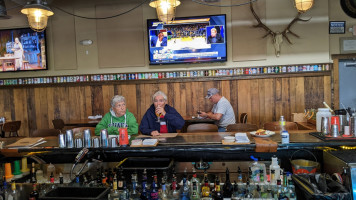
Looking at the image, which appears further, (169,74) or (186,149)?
(169,74)

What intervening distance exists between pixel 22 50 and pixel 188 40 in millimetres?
3991

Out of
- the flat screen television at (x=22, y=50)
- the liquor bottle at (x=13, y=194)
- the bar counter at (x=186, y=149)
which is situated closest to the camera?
the liquor bottle at (x=13, y=194)

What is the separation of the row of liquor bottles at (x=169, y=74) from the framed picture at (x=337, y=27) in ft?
2.50

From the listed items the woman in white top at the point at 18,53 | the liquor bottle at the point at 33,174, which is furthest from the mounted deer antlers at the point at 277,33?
the woman in white top at the point at 18,53

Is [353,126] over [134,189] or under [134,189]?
over

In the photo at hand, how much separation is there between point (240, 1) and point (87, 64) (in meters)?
3.81

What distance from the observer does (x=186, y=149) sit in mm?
2645

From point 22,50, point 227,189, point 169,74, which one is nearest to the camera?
point 227,189

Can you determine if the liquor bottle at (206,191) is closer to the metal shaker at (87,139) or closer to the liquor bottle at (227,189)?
the liquor bottle at (227,189)

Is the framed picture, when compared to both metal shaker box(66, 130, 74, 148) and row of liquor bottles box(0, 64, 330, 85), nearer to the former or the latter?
row of liquor bottles box(0, 64, 330, 85)

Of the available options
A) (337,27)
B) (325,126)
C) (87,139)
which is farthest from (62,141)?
(337,27)

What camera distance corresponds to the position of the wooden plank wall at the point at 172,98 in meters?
6.18

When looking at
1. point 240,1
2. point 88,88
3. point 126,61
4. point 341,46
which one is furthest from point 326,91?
point 88,88

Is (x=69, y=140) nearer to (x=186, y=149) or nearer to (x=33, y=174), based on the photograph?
(x=33, y=174)
